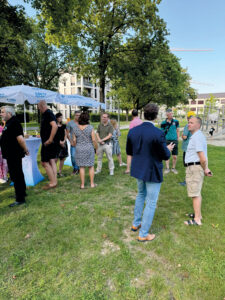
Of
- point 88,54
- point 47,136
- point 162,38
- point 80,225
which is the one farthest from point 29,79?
point 80,225

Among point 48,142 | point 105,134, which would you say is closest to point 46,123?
point 48,142

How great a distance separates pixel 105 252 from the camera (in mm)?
2645

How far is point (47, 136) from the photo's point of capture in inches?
181

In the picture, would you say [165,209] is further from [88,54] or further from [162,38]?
[162,38]

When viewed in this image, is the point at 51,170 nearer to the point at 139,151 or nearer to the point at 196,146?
the point at 139,151

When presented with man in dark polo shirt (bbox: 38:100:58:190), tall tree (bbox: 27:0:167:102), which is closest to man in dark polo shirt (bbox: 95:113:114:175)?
man in dark polo shirt (bbox: 38:100:58:190)

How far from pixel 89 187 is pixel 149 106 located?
320cm

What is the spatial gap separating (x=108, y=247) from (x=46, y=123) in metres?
3.11

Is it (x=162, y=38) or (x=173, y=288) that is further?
(x=162, y=38)

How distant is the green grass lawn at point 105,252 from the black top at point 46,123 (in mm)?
1481

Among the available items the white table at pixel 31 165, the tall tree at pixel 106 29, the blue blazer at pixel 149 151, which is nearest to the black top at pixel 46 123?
the white table at pixel 31 165

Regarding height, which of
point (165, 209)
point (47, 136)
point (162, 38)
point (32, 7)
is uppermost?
point (162, 38)

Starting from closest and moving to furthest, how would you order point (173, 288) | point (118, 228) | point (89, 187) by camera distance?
point (173, 288)
point (118, 228)
point (89, 187)

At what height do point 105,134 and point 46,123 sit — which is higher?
point 46,123
